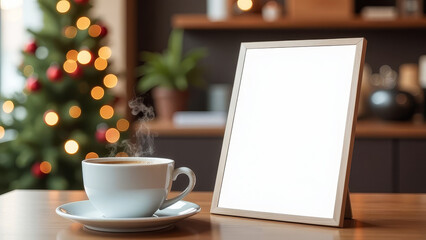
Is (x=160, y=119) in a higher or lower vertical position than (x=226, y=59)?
lower

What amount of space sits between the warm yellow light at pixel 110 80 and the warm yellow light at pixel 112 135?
26cm

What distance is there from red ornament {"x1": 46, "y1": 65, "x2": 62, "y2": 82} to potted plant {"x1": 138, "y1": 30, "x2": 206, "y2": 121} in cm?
63

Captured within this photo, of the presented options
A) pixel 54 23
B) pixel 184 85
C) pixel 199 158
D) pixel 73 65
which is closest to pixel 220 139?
pixel 199 158

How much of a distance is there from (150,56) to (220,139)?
2.79ft

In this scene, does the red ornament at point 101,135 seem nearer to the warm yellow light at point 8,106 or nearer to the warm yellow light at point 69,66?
the warm yellow light at point 69,66

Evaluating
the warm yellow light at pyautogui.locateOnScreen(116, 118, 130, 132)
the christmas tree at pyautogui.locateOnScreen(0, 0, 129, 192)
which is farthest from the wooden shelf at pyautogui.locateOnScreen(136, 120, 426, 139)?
the christmas tree at pyautogui.locateOnScreen(0, 0, 129, 192)

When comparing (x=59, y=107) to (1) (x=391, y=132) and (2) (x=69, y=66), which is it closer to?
(2) (x=69, y=66)

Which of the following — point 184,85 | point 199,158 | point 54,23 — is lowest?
point 199,158

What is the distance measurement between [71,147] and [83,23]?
64 cm

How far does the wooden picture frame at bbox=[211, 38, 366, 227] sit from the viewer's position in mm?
856

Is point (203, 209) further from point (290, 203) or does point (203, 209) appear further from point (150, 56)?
point (150, 56)

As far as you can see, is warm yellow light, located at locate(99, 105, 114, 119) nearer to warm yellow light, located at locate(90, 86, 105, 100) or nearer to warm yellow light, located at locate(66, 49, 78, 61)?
warm yellow light, located at locate(90, 86, 105, 100)

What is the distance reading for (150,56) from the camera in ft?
12.2

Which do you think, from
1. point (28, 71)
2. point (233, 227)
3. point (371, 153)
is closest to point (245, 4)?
point (371, 153)
